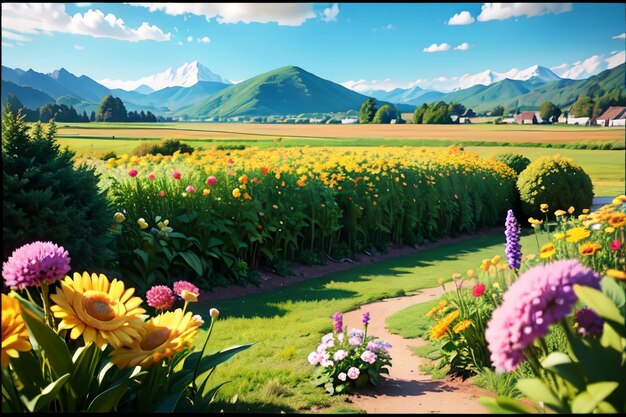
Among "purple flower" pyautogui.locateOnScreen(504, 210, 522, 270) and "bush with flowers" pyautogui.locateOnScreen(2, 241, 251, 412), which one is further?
"purple flower" pyautogui.locateOnScreen(504, 210, 522, 270)

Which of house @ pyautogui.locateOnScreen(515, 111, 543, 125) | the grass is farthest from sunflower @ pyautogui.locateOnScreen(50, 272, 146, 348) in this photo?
house @ pyautogui.locateOnScreen(515, 111, 543, 125)

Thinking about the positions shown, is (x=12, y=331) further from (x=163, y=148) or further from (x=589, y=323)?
(x=163, y=148)

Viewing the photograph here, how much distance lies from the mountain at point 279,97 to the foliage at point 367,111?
7cm

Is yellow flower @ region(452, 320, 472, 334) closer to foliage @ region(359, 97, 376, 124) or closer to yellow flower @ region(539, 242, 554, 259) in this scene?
yellow flower @ region(539, 242, 554, 259)

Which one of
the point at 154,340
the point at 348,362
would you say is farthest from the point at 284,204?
the point at 154,340

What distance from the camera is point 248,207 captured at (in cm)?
632

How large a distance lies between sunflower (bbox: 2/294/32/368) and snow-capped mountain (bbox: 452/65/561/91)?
4073 mm

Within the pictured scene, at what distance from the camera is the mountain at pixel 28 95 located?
389 centimetres

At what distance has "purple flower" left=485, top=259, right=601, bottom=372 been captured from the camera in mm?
1419

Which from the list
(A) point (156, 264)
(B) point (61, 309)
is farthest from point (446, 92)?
(B) point (61, 309)

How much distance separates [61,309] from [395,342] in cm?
271

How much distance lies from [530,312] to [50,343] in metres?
1.74

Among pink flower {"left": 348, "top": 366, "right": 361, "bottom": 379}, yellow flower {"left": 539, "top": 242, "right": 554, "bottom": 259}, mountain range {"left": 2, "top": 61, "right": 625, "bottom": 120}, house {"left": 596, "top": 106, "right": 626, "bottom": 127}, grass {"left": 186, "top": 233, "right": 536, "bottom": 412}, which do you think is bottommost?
grass {"left": 186, "top": 233, "right": 536, "bottom": 412}

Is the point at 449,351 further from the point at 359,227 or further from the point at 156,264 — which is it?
the point at 359,227
